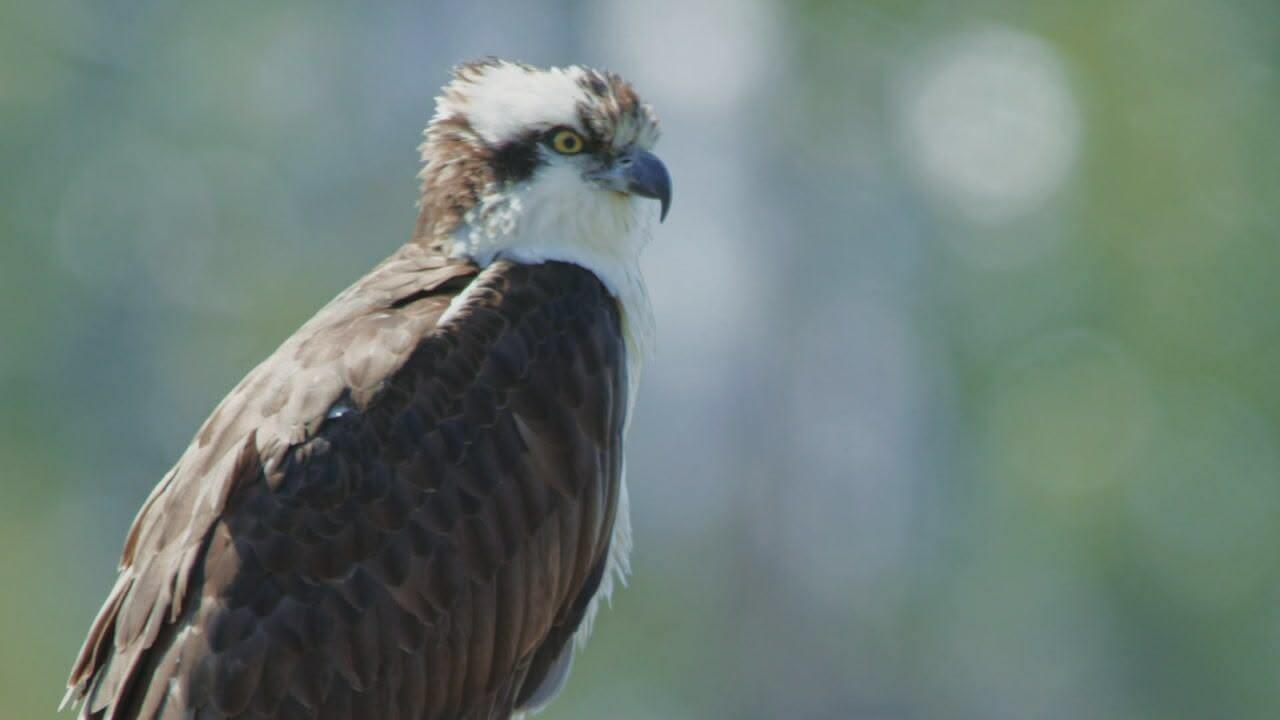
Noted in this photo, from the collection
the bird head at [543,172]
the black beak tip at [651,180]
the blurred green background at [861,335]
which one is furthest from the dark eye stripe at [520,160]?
the blurred green background at [861,335]

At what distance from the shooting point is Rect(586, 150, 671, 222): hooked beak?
7.32 metres

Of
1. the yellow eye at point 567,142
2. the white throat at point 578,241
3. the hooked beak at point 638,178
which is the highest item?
the yellow eye at point 567,142

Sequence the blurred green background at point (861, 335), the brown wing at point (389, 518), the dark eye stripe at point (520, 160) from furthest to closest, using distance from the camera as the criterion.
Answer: the blurred green background at point (861, 335) → the dark eye stripe at point (520, 160) → the brown wing at point (389, 518)

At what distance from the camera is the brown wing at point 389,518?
6219 millimetres

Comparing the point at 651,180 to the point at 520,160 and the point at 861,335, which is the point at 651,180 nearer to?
the point at 520,160

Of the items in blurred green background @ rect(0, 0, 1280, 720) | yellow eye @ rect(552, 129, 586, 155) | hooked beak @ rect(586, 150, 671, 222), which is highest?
yellow eye @ rect(552, 129, 586, 155)

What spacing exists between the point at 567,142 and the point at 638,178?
0.93ft

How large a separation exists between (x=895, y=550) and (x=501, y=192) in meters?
24.5

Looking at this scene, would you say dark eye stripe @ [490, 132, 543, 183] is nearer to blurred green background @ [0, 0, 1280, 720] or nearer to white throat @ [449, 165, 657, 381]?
white throat @ [449, 165, 657, 381]

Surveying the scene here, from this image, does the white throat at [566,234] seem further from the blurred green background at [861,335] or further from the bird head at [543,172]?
the blurred green background at [861,335]

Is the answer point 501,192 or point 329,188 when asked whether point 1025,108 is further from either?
point 501,192

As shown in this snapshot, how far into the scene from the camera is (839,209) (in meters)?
33.2

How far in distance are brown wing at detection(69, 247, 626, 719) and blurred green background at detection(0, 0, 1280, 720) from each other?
1862 cm

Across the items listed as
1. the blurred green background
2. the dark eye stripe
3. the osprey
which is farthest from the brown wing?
the blurred green background
